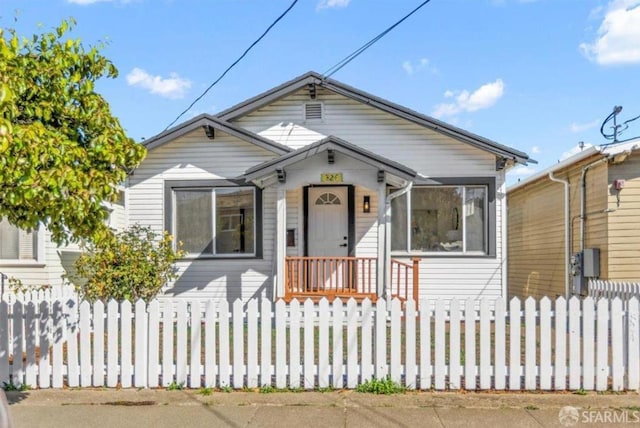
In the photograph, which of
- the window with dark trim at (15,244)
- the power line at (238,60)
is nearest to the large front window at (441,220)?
the power line at (238,60)

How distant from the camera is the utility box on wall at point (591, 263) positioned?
34.8 ft

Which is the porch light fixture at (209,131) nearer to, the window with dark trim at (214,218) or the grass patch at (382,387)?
the window with dark trim at (214,218)

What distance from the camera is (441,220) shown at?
37.8 feet

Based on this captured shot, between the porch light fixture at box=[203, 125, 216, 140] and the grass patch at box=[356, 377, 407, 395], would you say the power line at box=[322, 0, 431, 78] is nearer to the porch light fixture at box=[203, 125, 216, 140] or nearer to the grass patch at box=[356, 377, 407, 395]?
the porch light fixture at box=[203, 125, 216, 140]

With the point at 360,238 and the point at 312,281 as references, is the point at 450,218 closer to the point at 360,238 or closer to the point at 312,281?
the point at 360,238

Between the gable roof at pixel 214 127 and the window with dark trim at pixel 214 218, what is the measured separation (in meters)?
0.98

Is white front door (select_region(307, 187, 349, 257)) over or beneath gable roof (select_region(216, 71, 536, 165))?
beneath

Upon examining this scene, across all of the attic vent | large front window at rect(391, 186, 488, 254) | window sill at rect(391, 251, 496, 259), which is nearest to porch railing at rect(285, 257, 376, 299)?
window sill at rect(391, 251, 496, 259)

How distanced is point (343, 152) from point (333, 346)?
4712mm

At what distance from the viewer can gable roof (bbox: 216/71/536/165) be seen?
433 inches

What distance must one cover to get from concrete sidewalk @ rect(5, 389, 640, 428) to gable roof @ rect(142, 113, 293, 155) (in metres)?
6.39

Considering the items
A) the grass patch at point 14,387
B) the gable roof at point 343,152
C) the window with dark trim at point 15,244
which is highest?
the gable roof at point 343,152

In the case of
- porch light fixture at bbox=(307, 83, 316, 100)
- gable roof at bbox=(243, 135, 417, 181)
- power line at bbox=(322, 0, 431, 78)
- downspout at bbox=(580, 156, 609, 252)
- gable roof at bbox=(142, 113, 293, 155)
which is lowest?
downspout at bbox=(580, 156, 609, 252)

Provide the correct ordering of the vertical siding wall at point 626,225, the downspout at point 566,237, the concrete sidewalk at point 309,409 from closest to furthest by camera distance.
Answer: the concrete sidewalk at point 309,409 → the vertical siding wall at point 626,225 → the downspout at point 566,237
